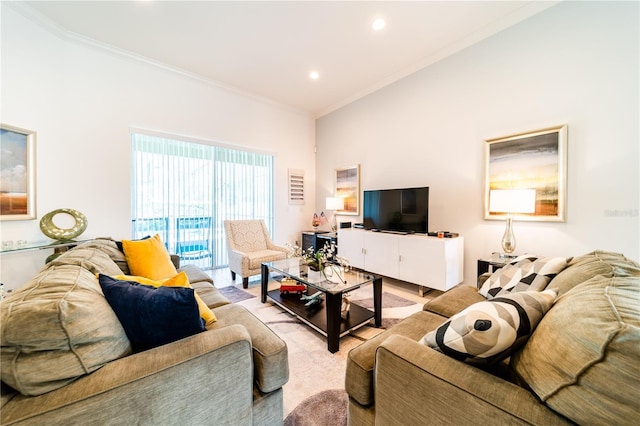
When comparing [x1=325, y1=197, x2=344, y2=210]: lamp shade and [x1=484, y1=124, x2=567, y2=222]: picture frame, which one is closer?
[x1=484, y1=124, x2=567, y2=222]: picture frame

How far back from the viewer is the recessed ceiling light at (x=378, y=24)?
266cm

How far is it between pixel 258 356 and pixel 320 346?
105 cm

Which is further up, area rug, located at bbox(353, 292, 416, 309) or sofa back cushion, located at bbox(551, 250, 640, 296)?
sofa back cushion, located at bbox(551, 250, 640, 296)

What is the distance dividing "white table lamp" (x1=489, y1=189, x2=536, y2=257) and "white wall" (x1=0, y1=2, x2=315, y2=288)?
13.1ft

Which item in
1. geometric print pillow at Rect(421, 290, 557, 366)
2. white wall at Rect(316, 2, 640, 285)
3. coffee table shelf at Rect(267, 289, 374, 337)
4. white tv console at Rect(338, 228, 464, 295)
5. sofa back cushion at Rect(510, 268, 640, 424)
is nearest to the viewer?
sofa back cushion at Rect(510, 268, 640, 424)

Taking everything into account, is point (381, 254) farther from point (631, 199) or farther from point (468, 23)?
point (468, 23)

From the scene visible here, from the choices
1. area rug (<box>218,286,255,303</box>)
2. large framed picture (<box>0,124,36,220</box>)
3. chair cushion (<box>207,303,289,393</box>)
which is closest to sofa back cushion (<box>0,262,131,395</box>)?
chair cushion (<box>207,303,289,393</box>)

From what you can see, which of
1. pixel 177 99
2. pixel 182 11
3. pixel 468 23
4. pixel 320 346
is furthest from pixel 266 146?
pixel 320 346

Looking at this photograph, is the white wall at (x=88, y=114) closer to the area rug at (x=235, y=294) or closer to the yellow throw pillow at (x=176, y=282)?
the area rug at (x=235, y=294)

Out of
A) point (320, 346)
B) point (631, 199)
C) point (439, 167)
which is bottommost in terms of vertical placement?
point (320, 346)

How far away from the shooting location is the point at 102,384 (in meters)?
0.72

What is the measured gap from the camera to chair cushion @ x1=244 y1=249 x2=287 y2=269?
324cm

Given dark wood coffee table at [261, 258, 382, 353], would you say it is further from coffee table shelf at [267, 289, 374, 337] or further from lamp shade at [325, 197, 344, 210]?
lamp shade at [325, 197, 344, 210]

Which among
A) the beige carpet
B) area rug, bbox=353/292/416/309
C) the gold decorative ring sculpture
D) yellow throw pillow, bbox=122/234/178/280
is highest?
the gold decorative ring sculpture
